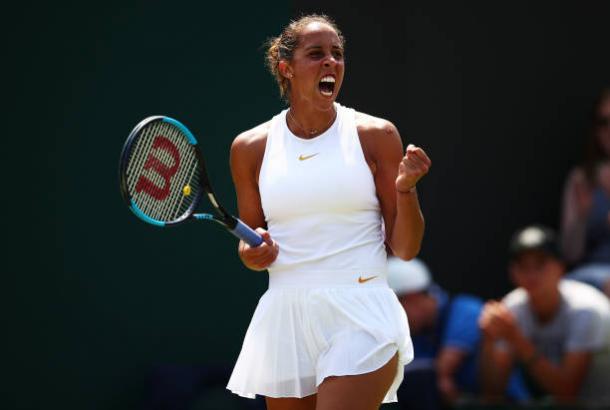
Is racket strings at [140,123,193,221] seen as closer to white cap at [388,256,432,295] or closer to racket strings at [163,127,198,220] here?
racket strings at [163,127,198,220]

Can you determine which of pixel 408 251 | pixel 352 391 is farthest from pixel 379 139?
pixel 352 391

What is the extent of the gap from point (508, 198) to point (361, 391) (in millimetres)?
3742

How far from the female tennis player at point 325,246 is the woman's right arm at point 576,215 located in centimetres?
299

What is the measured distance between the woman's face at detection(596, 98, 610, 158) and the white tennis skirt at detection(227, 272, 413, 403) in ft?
9.98

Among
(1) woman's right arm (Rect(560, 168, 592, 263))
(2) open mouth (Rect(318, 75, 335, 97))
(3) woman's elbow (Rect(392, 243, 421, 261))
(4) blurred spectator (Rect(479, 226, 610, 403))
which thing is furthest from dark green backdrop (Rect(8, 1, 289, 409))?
(1) woman's right arm (Rect(560, 168, 592, 263))

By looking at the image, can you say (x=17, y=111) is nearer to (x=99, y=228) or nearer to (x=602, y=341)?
(x=99, y=228)

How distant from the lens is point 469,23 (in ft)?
21.5

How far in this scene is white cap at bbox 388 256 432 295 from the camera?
578cm

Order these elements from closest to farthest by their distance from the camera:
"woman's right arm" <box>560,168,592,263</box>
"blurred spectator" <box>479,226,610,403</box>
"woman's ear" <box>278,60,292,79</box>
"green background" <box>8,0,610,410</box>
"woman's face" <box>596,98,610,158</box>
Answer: "woman's ear" <box>278,60,292,79</box> < "green background" <box>8,0,610,410</box> < "blurred spectator" <box>479,226,610,403</box> < "woman's face" <box>596,98,610,158</box> < "woman's right arm" <box>560,168,592,263</box>

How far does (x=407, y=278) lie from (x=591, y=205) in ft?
3.65

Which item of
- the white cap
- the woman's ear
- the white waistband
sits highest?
the woman's ear

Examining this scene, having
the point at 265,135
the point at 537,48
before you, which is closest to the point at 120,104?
the point at 265,135

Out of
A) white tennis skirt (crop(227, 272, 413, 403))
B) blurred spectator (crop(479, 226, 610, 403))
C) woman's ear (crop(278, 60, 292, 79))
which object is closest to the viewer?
white tennis skirt (crop(227, 272, 413, 403))

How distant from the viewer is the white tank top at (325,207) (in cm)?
337
